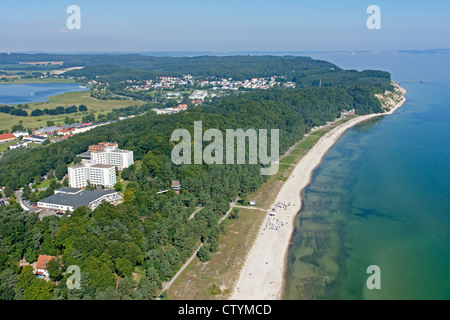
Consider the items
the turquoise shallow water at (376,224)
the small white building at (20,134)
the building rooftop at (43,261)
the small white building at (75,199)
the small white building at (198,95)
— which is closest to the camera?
the building rooftop at (43,261)

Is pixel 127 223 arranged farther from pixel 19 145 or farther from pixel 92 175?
pixel 19 145

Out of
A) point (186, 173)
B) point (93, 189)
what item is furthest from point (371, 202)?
point (93, 189)

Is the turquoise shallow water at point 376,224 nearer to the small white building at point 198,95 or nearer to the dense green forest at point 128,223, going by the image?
the dense green forest at point 128,223

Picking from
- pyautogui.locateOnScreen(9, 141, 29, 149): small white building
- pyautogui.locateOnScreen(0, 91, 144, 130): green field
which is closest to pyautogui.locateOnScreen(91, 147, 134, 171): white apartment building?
pyautogui.locateOnScreen(9, 141, 29, 149): small white building

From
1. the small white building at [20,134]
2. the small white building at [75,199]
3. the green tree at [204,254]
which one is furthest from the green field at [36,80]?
the green tree at [204,254]

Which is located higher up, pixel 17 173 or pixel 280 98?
pixel 280 98

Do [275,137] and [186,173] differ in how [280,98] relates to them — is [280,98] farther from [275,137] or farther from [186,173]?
[186,173]
